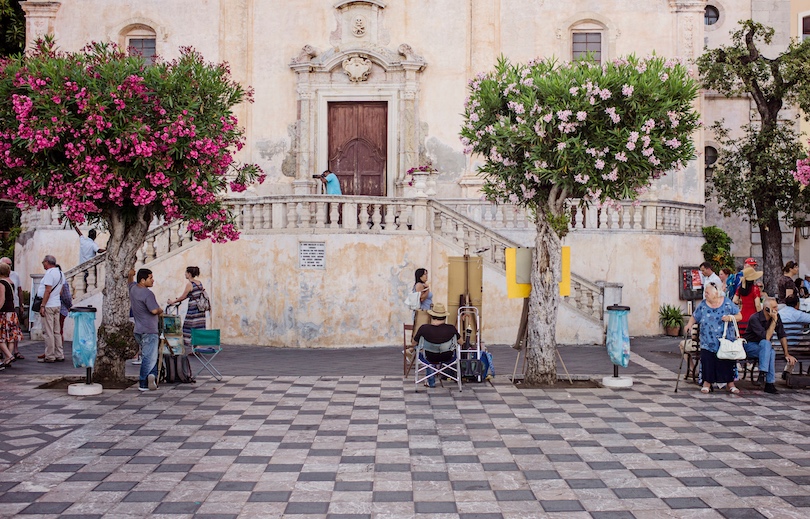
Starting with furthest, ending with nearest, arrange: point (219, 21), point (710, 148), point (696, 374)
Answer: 1. point (710, 148)
2. point (219, 21)
3. point (696, 374)

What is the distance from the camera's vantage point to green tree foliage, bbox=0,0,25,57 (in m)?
25.2

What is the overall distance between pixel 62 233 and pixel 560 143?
1436cm

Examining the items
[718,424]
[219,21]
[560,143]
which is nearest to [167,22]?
[219,21]

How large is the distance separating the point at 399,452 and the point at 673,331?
13394 mm

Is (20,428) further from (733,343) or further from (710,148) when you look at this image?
(710,148)

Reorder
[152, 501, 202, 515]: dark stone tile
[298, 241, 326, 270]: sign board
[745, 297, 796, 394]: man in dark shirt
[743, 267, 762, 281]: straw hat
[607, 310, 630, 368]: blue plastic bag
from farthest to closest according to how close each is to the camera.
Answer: [298, 241, 326, 270]: sign board
[743, 267, 762, 281]: straw hat
[607, 310, 630, 368]: blue plastic bag
[745, 297, 796, 394]: man in dark shirt
[152, 501, 202, 515]: dark stone tile

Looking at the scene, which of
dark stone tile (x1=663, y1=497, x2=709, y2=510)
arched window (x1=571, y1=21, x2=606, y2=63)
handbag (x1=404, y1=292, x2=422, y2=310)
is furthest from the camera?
arched window (x1=571, y1=21, x2=606, y2=63)

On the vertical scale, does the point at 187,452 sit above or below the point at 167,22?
below

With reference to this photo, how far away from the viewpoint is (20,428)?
9945 mm

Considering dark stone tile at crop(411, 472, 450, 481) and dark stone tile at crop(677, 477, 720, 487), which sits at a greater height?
A: dark stone tile at crop(677, 477, 720, 487)

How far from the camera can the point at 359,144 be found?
78.1ft

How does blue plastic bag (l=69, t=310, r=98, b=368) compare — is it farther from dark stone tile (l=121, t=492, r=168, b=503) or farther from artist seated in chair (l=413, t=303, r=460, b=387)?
dark stone tile (l=121, t=492, r=168, b=503)

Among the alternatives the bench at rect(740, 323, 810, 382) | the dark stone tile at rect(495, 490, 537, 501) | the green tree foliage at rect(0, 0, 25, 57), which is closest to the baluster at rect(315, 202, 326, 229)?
the bench at rect(740, 323, 810, 382)

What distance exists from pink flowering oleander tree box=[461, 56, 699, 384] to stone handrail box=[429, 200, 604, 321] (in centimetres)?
511
